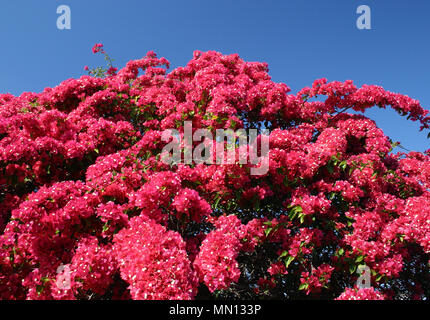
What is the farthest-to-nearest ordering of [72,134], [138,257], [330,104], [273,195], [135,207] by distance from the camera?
[330,104], [72,134], [273,195], [135,207], [138,257]

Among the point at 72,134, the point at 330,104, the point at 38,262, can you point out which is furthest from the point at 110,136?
the point at 330,104

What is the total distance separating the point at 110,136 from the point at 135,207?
5.90 feet

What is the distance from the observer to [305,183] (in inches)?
169

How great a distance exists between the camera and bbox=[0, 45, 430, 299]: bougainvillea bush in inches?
109

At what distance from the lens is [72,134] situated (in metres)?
4.51

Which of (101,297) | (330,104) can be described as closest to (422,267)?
(330,104)

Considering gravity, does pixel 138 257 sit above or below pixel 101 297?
above

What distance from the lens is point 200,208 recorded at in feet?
10.6

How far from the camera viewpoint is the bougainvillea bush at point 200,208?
2775 millimetres
